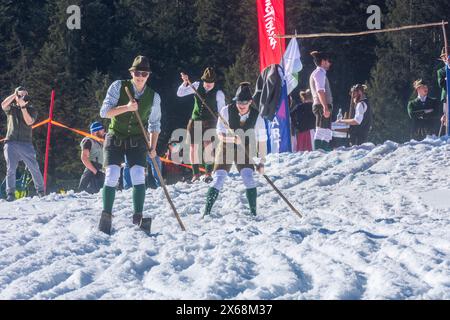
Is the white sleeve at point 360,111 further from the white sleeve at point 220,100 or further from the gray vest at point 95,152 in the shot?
the gray vest at point 95,152

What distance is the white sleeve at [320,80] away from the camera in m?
14.9

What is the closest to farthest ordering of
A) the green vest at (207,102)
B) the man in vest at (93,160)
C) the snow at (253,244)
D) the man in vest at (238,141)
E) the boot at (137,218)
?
the snow at (253,244) → the boot at (137,218) → the man in vest at (238,141) → the green vest at (207,102) → the man in vest at (93,160)

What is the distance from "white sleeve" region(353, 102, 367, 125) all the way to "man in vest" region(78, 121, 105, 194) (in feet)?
12.5

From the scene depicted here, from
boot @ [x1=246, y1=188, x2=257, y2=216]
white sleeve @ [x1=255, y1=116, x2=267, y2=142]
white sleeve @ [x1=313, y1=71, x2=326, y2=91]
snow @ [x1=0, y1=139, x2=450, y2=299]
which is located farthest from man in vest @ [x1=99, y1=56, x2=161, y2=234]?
white sleeve @ [x1=313, y1=71, x2=326, y2=91]

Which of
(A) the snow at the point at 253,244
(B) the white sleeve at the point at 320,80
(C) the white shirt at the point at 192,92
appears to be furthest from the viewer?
(B) the white sleeve at the point at 320,80

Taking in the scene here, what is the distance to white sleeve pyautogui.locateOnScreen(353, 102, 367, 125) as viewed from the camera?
1595 cm

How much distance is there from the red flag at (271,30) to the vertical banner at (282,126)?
0.48 metres

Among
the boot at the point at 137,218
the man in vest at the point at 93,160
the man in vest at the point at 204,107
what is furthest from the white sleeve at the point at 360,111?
the boot at the point at 137,218

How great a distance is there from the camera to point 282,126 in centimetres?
1669

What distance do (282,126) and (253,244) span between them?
7.78 metres

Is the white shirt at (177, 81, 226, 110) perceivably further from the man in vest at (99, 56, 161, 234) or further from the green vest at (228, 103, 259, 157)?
the man in vest at (99, 56, 161, 234)

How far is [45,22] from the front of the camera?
40938 mm

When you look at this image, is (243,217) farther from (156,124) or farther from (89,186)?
(89,186)

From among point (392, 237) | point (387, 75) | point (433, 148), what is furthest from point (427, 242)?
point (387, 75)
